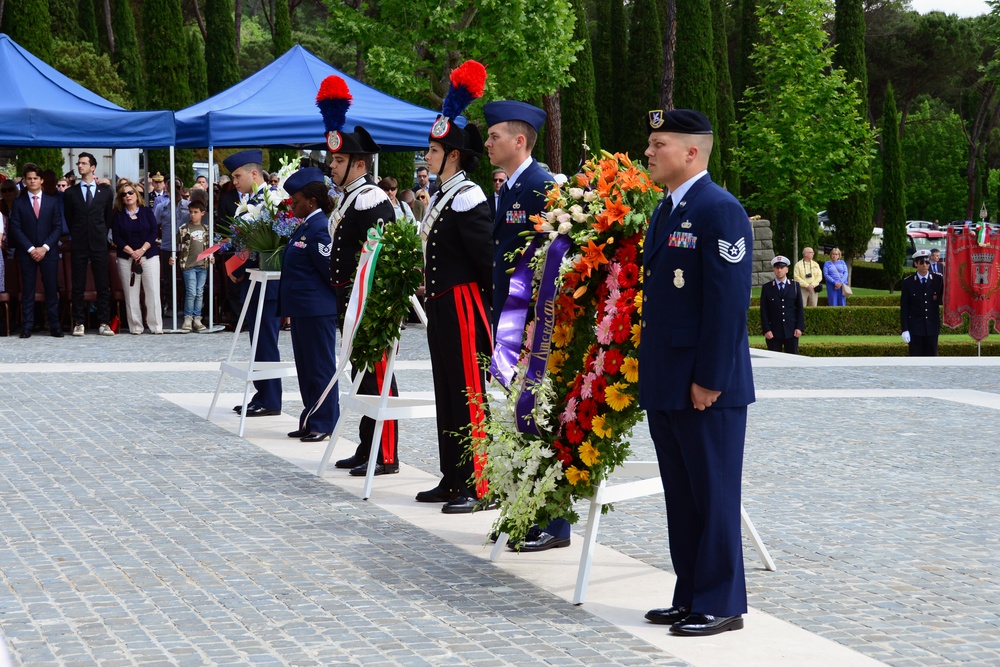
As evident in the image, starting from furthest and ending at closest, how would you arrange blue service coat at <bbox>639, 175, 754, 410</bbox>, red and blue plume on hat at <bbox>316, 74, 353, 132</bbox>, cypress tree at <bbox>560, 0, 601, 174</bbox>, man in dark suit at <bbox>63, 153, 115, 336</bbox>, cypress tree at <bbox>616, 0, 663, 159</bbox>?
cypress tree at <bbox>616, 0, 663, 159</bbox>
cypress tree at <bbox>560, 0, 601, 174</bbox>
man in dark suit at <bbox>63, 153, 115, 336</bbox>
red and blue plume on hat at <bbox>316, 74, 353, 132</bbox>
blue service coat at <bbox>639, 175, 754, 410</bbox>

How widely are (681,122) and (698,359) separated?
0.95 m

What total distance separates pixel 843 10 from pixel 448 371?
35.3 meters

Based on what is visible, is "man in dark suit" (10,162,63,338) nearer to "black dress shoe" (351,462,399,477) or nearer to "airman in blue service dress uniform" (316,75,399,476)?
"airman in blue service dress uniform" (316,75,399,476)

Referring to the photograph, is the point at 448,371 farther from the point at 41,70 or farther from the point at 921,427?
the point at 41,70

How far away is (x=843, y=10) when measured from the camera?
39.8 m

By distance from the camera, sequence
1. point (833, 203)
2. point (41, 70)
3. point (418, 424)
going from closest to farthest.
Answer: point (418, 424) < point (41, 70) < point (833, 203)

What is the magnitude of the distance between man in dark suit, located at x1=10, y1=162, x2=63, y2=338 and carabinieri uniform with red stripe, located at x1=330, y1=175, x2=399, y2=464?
969 cm

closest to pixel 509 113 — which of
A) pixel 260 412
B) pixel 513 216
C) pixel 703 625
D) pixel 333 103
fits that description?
pixel 513 216

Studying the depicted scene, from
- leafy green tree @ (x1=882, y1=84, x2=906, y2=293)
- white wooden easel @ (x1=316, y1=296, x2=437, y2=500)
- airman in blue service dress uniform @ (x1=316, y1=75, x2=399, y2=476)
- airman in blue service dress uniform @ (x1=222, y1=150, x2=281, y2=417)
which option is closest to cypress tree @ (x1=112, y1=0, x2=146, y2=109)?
leafy green tree @ (x1=882, y1=84, x2=906, y2=293)

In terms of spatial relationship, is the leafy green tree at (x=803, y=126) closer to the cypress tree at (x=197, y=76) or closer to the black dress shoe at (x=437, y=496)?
the cypress tree at (x=197, y=76)

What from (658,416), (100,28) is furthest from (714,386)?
(100,28)

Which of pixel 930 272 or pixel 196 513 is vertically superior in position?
pixel 930 272

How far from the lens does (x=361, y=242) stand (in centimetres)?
875

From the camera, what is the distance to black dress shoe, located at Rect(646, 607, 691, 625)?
17.4ft
